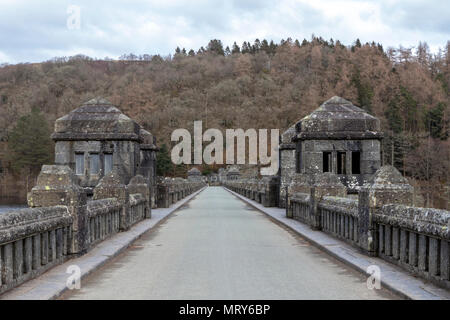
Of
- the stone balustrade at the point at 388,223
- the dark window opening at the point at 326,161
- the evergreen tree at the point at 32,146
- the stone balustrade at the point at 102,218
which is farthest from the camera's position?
the evergreen tree at the point at 32,146

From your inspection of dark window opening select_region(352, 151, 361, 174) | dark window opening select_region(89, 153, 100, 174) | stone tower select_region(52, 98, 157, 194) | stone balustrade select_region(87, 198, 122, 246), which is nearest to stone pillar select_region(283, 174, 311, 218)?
dark window opening select_region(352, 151, 361, 174)

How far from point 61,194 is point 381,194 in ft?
19.3

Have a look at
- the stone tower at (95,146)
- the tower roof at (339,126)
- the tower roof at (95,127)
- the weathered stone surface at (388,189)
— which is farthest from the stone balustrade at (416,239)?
the tower roof at (95,127)

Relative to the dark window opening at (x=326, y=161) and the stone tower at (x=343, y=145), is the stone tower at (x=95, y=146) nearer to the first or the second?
the stone tower at (x=343, y=145)

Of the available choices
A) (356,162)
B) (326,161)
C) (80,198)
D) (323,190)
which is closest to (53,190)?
(80,198)

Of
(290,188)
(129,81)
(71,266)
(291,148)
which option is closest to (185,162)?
(129,81)

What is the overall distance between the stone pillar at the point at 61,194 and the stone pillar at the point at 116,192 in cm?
505

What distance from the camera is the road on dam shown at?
23.9ft

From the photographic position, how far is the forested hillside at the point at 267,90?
79650mm

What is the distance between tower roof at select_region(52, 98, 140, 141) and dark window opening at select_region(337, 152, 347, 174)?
911cm

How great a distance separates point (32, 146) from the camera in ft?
213

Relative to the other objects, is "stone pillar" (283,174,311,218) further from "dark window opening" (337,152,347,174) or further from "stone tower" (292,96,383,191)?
"dark window opening" (337,152,347,174)

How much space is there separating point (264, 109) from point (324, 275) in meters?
130
